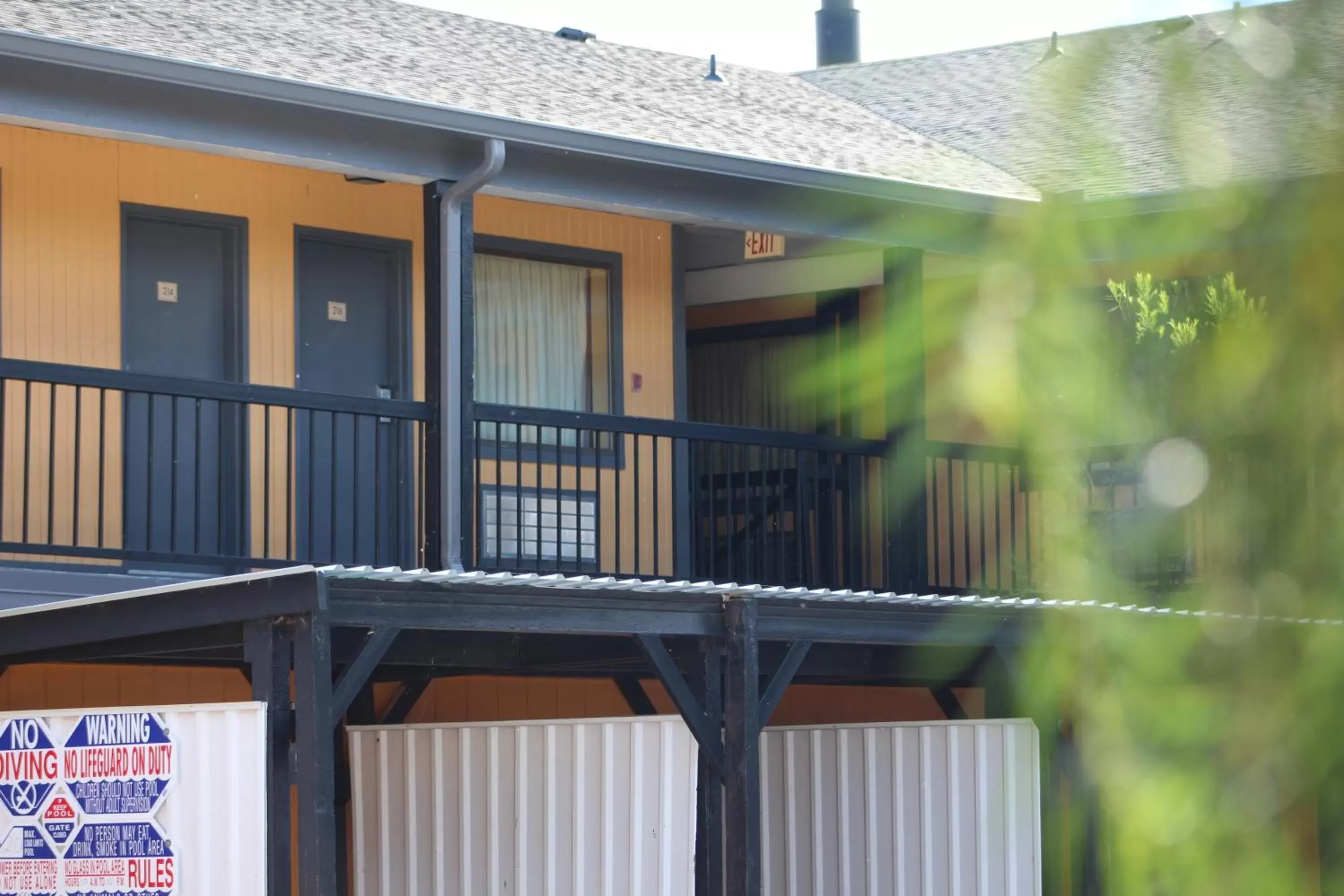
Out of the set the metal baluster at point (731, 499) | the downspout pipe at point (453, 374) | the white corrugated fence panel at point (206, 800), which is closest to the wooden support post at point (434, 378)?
the downspout pipe at point (453, 374)

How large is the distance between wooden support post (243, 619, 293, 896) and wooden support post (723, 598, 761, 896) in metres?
2.15

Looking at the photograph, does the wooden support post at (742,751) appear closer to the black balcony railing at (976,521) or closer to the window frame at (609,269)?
the black balcony railing at (976,521)

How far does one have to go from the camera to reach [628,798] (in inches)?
358

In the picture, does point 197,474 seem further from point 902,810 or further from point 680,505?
point 680,505

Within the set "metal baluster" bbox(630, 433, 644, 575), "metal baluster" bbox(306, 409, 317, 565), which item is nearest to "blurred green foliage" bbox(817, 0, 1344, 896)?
"metal baluster" bbox(306, 409, 317, 565)

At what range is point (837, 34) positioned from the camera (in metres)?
20.6

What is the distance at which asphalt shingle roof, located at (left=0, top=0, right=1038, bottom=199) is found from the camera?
1074cm

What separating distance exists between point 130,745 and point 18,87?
11.8ft

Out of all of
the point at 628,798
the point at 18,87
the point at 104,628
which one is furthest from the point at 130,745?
the point at 18,87

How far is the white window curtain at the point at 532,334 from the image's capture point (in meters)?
13.4

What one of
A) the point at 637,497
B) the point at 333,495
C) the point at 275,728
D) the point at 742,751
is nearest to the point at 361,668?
the point at 275,728

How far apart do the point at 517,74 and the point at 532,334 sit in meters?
1.79

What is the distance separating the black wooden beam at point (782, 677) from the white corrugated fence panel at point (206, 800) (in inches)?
99.0

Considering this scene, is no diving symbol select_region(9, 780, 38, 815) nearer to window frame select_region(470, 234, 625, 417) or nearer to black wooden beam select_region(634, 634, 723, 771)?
black wooden beam select_region(634, 634, 723, 771)
